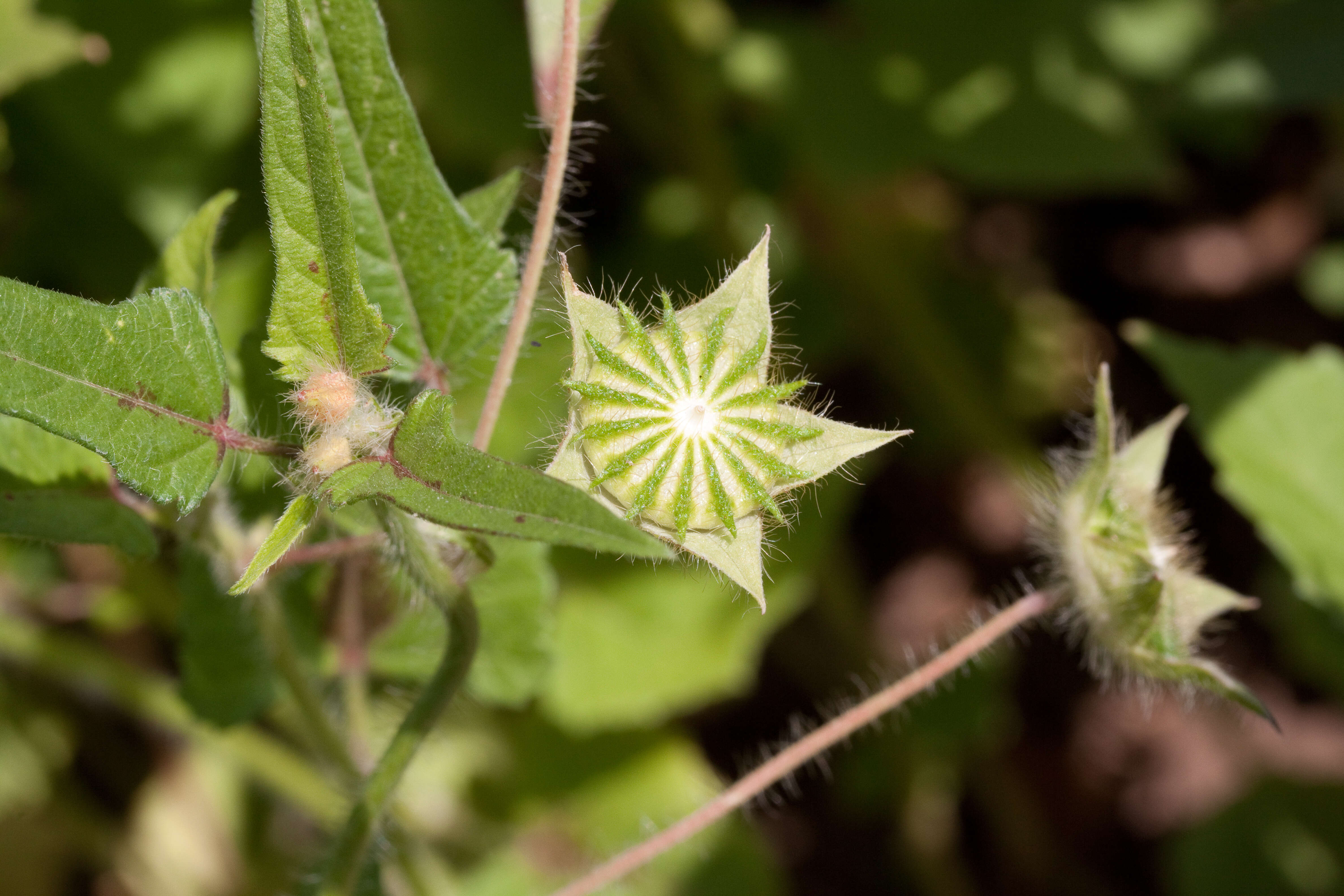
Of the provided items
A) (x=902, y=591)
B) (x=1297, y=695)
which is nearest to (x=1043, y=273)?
(x=902, y=591)

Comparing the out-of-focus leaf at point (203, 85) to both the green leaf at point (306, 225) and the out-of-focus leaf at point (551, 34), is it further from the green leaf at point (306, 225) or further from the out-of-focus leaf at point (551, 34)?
the green leaf at point (306, 225)

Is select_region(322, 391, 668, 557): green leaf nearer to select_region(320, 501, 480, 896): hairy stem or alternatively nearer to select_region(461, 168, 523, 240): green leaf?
select_region(320, 501, 480, 896): hairy stem

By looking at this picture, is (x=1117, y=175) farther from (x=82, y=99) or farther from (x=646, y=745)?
(x=82, y=99)

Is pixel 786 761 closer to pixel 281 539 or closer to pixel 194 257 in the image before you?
pixel 281 539

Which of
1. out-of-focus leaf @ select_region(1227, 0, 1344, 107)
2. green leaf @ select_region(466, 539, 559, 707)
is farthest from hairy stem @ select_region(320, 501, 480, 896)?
out-of-focus leaf @ select_region(1227, 0, 1344, 107)


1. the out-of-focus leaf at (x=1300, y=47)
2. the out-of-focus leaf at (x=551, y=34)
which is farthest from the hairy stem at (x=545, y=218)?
the out-of-focus leaf at (x=1300, y=47)
